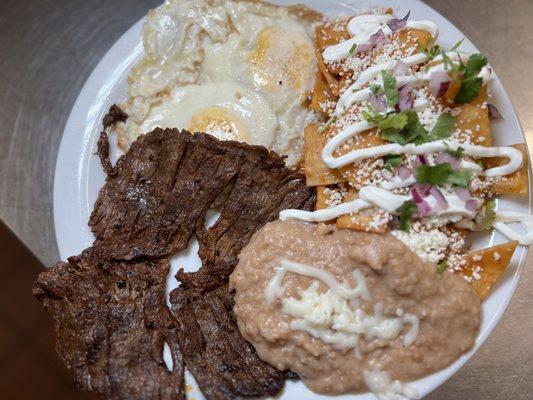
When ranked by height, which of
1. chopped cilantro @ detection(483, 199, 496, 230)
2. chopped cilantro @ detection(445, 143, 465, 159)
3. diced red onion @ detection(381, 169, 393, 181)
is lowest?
chopped cilantro @ detection(483, 199, 496, 230)

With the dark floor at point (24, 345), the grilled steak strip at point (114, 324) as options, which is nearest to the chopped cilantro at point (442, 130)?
the grilled steak strip at point (114, 324)

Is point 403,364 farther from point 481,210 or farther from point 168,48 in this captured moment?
point 168,48

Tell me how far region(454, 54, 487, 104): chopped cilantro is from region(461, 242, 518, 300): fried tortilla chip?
2.44 ft

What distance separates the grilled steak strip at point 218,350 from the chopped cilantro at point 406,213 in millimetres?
937

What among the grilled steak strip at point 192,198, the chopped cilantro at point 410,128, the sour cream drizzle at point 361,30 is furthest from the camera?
the grilled steak strip at point 192,198

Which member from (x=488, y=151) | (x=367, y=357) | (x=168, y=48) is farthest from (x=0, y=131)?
(x=488, y=151)

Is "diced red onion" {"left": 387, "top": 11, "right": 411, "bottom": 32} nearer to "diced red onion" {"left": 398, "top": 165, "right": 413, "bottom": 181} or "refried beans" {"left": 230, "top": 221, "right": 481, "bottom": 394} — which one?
"diced red onion" {"left": 398, "top": 165, "right": 413, "bottom": 181}

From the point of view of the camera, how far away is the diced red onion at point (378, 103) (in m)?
2.75

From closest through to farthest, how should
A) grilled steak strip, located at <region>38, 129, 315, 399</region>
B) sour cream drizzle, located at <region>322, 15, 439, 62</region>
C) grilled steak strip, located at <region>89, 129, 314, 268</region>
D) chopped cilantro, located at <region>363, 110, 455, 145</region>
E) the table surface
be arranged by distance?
chopped cilantro, located at <region>363, 110, 455, 145</region>
grilled steak strip, located at <region>38, 129, 315, 399</region>
sour cream drizzle, located at <region>322, 15, 439, 62</region>
grilled steak strip, located at <region>89, 129, 314, 268</region>
the table surface

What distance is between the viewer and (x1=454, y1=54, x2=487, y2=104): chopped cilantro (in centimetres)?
261

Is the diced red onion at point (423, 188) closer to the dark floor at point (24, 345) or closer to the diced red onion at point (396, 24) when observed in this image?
the diced red onion at point (396, 24)


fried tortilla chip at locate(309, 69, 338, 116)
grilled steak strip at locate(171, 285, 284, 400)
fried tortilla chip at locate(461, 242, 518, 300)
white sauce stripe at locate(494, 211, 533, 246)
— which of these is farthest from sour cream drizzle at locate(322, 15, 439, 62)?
grilled steak strip at locate(171, 285, 284, 400)

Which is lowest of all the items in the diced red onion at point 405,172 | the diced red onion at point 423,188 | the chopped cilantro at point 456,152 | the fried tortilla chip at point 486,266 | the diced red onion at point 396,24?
the fried tortilla chip at point 486,266

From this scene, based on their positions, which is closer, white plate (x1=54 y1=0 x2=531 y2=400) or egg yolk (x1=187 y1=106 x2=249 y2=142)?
white plate (x1=54 y1=0 x2=531 y2=400)
